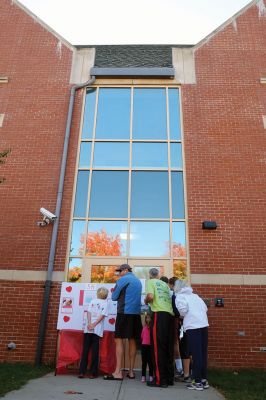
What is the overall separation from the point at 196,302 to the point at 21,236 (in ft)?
17.0

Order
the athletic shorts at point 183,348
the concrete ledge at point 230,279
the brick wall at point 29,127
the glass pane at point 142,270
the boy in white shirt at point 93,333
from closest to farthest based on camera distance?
the boy in white shirt at point 93,333 < the athletic shorts at point 183,348 < the concrete ledge at point 230,279 < the glass pane at point 142,270 < the brick wall at point 29,127

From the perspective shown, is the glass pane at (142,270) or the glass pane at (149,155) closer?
the glass pane at (142,270)

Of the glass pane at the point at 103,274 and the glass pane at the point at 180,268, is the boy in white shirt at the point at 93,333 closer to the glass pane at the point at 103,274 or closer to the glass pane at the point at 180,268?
the glass pane at the point at 103,274

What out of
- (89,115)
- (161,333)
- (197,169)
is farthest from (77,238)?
(161,333)

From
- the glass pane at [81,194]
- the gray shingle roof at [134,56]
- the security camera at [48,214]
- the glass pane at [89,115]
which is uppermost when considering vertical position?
the gray shingle roof at [134,56]

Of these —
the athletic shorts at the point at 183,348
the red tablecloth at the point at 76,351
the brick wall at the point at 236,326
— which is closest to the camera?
the athletic shorts at the point at 183,348

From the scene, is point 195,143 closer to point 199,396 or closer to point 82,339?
point 82,339

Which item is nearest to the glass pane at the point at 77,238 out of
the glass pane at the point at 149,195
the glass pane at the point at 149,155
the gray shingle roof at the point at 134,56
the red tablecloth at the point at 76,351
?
the glass pane at the point at 149,195

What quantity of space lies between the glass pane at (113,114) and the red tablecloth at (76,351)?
581cm

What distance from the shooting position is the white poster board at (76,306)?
23.1 feet

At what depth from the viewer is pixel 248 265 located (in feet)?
27.8

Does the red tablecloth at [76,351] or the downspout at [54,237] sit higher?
the downspout at [54,237]

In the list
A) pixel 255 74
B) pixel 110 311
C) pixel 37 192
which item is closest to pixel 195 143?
pixel 255 74

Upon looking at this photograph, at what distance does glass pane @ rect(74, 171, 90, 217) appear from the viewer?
30.1 ft
